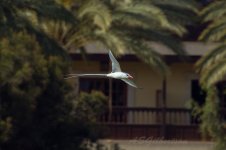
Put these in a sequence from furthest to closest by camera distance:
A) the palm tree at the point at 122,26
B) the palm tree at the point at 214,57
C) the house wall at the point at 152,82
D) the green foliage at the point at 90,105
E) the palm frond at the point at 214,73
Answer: the house wall at the point at 152,82
the palm frond at the point at 214,73
the palm tree at the point at 214,57
the palm tree at the point at 122,26
the green foliage at the point at 90,105

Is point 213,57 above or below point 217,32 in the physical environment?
below

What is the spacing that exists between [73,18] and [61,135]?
12.8 ft

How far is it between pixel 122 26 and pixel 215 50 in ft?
9.83

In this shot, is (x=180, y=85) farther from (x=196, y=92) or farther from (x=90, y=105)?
(x=90, y=105)

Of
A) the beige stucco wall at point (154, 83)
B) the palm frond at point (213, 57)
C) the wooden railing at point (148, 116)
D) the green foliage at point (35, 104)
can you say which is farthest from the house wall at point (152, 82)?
the green foliage at point (35, 104)

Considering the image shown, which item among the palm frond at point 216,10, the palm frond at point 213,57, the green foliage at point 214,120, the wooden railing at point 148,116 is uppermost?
the palm frond at point 216,10

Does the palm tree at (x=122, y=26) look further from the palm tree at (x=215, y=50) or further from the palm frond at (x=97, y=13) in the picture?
the palm tree at (x=215, y=50)

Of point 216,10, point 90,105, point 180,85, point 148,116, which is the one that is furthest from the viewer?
point 180,85

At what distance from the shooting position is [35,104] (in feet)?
77.8

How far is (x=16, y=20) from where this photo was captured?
25.7 m

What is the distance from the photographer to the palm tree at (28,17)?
82.5 feet

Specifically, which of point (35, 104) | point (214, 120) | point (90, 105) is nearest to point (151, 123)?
point (214, 120)

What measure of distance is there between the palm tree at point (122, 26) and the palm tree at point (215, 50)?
83 centimetres

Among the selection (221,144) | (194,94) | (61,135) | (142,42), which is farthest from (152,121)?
(61,135)
